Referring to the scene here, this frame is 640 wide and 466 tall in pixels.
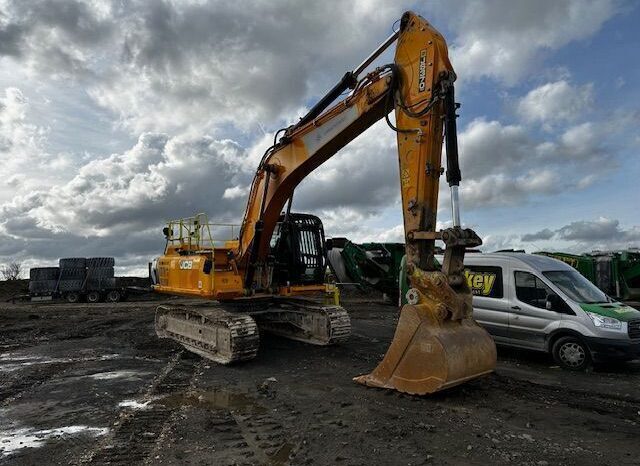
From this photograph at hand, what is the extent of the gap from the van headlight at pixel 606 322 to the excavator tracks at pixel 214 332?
570cm

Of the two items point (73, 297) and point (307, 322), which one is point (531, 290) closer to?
point (307, 322)

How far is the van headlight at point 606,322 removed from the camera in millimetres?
8195

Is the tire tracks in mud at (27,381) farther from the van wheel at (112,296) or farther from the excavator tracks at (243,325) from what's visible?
the van wheel at (112,296)

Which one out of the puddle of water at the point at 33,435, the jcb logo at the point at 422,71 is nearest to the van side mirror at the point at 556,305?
the jcb logo at the point at 422,71

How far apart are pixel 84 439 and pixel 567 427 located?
516 centimetres

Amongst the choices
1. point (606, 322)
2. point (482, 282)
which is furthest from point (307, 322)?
point (606, 322)

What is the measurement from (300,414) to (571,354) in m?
5.16

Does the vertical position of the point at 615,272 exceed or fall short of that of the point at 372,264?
it falls short

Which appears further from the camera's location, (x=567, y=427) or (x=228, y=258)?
(x=228, y=258)

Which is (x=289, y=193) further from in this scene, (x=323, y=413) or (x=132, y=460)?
(x=132, y=460)

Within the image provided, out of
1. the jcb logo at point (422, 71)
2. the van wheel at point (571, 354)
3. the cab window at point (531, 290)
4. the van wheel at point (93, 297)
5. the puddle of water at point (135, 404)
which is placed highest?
the jcb logo at point (422, 71)

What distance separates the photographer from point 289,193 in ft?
31.1

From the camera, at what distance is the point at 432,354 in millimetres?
5914

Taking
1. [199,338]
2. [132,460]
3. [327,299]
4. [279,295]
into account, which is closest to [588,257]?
[327,299]
